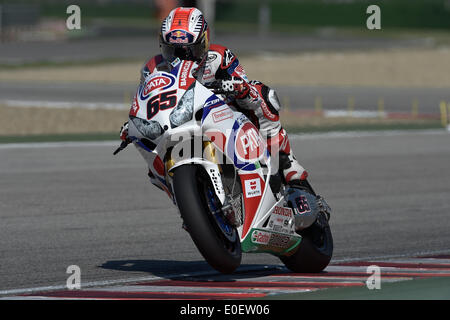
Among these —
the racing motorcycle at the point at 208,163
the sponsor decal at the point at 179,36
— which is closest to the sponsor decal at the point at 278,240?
the racing motorcycle at the point at 208,163

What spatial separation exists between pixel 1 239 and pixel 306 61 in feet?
123

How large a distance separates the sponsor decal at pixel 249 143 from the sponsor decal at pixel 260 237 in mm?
475

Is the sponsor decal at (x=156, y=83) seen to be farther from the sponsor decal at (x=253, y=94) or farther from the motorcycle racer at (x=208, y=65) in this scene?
the sponsor decal at (x=253, y=94)

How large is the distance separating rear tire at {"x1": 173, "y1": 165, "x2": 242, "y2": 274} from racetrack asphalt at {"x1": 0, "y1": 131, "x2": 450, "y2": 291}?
1284 mm

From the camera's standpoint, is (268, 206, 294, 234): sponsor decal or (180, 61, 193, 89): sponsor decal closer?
(180, 61, 193, 89): sponsor decal

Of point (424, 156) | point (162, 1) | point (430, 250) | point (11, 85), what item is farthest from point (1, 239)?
point (162, 1)

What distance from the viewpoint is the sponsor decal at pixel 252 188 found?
694 cm

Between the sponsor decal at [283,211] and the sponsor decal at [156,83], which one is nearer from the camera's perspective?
the sponsor decal at [156,83]

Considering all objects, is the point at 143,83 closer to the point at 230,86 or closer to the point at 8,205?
the point at 230,86

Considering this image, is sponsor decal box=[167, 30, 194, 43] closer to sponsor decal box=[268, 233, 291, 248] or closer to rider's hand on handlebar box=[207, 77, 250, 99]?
rider's hand on handlebar box=[207, 77, 250, 99]

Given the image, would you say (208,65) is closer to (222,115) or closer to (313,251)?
(222,115)

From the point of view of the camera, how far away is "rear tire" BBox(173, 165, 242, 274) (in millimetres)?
6508

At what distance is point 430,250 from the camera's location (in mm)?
9172

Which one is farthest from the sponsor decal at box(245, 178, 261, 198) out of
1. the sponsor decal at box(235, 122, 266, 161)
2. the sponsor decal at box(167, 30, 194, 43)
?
the sponsor decal at box(167, 30, 194, 43)
